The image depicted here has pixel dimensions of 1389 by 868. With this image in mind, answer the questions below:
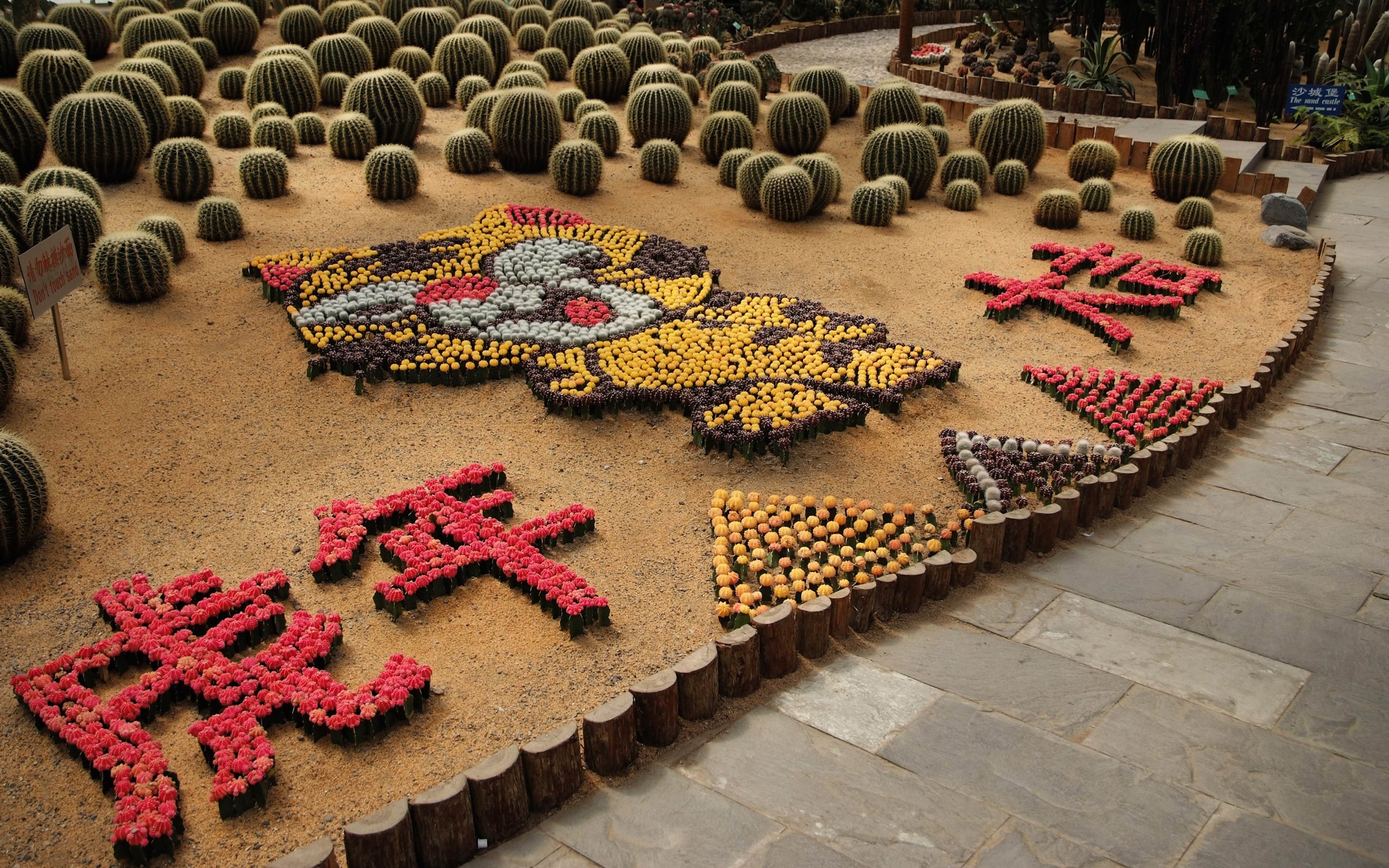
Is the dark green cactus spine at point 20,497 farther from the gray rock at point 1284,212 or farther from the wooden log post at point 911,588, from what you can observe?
the gray rock at point 1284,212

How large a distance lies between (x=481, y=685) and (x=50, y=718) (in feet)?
6.92

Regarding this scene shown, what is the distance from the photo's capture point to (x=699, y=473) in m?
8.16

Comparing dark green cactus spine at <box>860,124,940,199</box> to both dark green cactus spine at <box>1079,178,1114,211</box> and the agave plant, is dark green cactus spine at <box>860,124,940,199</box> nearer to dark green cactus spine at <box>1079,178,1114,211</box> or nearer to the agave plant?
dark green cactus spine at <box>1079,178,1114,211</box>

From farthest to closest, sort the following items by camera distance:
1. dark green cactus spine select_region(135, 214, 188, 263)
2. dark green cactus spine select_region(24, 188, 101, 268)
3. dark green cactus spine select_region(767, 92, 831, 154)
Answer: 1. dark green cactus spine select_region(767, 92, 831, 154)
2. dark green cactus spine select_region(135, 214, 188, 263)
3. dark green cactus spine select_region(24, 188, 101, 268)

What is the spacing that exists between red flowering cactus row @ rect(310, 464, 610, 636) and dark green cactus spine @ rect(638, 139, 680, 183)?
7.91 meters

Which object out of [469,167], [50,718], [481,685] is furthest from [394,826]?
[469,167]

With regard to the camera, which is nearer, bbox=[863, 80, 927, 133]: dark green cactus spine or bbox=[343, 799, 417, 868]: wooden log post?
bbox=[343, 799, 417, 868]: wooden log post

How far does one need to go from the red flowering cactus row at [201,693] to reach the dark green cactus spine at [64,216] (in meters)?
5.55

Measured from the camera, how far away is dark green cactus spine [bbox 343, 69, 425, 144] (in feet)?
48.6

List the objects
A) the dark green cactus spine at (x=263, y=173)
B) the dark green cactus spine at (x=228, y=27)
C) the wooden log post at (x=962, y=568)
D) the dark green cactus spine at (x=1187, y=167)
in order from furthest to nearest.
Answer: the dark green cactus spine at (x=228, y=27)
the dark green cactus spine at (x=1187, y=167)
the dark green cactus spine at (x=263, y=173)
the wooden log post at (x=962, y=568)

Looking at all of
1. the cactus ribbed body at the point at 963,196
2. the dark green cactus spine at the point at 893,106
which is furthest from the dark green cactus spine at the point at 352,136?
the cactus ribbed body at the point at 963,196

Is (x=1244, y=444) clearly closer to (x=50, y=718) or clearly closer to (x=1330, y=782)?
(x=1330, y=782)

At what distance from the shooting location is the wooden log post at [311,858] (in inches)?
162

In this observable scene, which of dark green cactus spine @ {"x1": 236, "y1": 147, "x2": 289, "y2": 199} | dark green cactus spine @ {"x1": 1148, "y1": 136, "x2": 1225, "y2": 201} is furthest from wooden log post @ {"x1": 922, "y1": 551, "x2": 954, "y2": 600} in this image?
dark green cactus spine @ {"x1": 1148, "y1": 136, "x2": 1225, "y2": 201}
